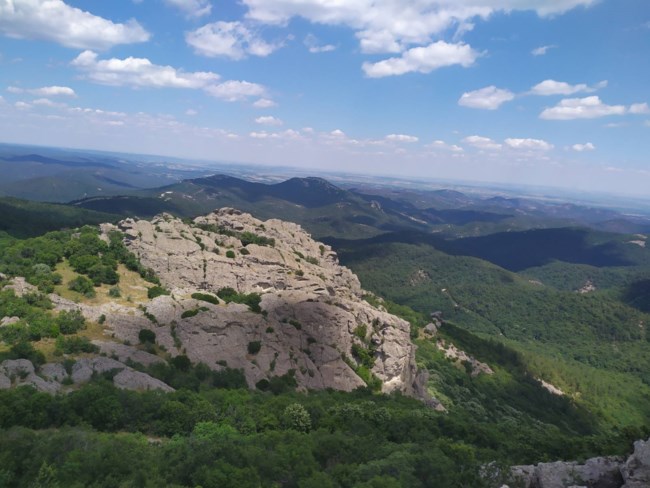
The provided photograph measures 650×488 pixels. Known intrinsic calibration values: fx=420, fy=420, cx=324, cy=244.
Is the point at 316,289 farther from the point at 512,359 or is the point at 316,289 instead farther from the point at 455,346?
the point at 512,359

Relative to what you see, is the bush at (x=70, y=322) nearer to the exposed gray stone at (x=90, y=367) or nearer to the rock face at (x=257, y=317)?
the rock face at (x=257, y=317)

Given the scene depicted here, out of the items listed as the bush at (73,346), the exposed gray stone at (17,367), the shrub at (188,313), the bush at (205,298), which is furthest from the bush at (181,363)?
the bush at (205,298)

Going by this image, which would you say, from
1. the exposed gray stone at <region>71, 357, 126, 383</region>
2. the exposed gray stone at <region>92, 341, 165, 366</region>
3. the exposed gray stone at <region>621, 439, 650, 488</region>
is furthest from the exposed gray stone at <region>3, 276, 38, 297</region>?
the exposed gray stone at <region>621, 439, 650, 488</region>

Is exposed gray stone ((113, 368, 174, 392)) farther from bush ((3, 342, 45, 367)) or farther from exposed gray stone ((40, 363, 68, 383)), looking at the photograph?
bush ((3, 342, 45, 367))

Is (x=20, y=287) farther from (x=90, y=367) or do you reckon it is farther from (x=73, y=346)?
(x=90, y=367)

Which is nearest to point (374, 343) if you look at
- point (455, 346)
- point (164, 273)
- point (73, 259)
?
point (164, 273)
